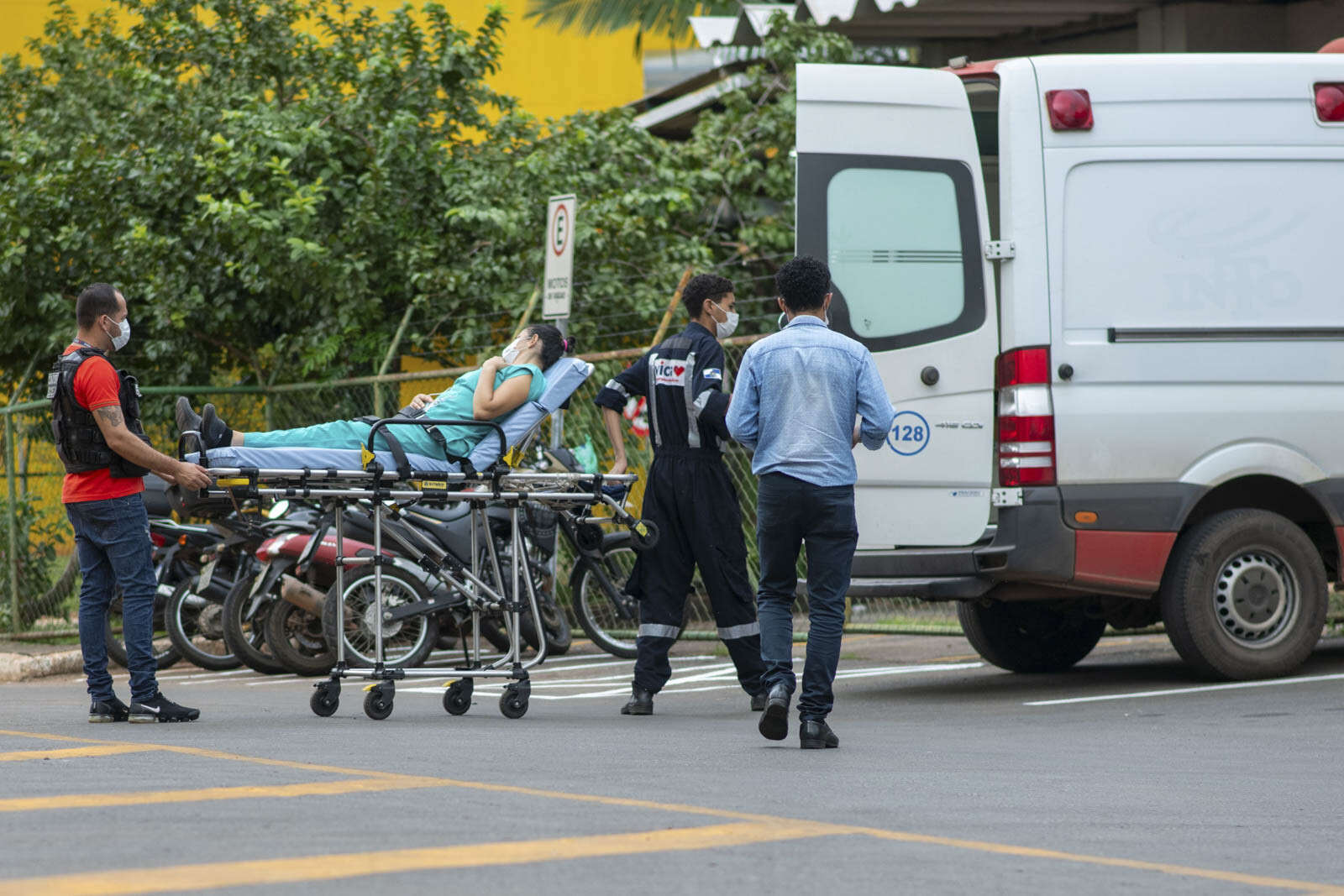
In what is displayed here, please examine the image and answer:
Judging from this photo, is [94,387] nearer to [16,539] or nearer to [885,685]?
[885,685]

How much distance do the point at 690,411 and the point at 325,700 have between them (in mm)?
2036

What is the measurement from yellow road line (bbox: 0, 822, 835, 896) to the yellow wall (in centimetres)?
2664

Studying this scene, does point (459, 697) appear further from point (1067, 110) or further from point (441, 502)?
point (1067, 110)

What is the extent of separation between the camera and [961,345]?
29.3ft

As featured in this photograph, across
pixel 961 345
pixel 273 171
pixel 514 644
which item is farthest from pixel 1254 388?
pixel 273 171

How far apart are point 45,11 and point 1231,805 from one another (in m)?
25.7

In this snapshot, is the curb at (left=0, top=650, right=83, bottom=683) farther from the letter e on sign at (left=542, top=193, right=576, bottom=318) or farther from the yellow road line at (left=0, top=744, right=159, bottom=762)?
the yellow road line at (left=0, top=744, right=159, bottom=762)

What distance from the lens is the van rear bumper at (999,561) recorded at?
28.7ft

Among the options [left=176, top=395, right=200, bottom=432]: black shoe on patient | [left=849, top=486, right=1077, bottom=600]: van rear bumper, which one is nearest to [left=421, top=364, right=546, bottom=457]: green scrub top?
[left=176, top=395, right=200, bottom=432]: black shoe on patient

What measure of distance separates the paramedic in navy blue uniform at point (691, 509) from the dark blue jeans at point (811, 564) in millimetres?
1185

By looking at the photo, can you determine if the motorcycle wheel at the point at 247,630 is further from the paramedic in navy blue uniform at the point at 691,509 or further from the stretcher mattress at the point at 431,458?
the paramedic in navy blue uniform at the point at 691,509

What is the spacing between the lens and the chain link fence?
12914 millimetres

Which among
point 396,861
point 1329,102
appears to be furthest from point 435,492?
point 1329,102

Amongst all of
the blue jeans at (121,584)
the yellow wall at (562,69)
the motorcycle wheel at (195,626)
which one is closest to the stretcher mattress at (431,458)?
the blue jeans at (121,584)
